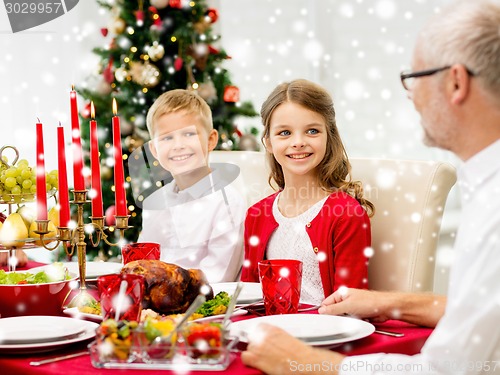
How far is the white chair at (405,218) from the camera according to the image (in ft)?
6.80

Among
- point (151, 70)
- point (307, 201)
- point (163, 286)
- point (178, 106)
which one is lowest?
point (163, 286)

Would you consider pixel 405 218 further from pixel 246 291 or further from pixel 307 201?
pixel 246 291

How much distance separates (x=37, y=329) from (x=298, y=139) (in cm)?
107

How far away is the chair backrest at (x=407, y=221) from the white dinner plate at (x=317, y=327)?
1.78 ft

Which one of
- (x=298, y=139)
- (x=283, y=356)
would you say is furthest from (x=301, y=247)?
(x=283, y=356)

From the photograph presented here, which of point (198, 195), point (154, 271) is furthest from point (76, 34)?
point (154, 271)

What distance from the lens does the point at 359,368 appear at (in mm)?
1296

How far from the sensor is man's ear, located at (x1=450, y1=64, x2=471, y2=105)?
50.1 inches

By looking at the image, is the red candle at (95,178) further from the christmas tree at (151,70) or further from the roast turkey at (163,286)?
the christmas tree at (151,70)

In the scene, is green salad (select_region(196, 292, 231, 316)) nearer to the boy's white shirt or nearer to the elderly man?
Result: the elderly man

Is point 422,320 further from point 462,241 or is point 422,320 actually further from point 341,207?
point 341,207

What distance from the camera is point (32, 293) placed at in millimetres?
1716

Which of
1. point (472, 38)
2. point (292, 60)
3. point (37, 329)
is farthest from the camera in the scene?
point (292, 60)

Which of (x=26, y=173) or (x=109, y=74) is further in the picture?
(x=109, y=74)
